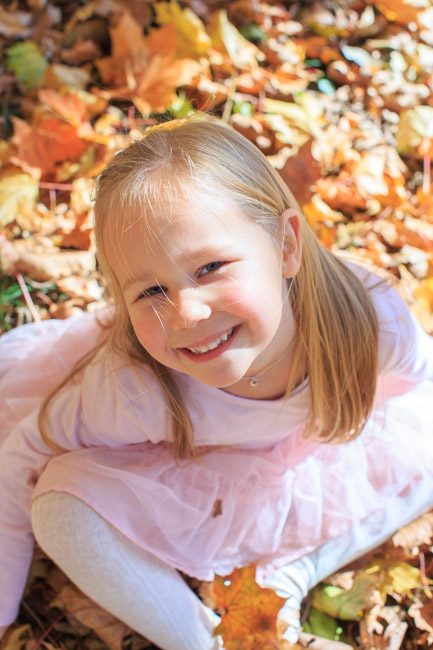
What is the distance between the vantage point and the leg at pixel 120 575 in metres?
1.11

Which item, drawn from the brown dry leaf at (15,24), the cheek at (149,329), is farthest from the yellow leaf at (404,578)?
the brown dry leaf at (15,24)

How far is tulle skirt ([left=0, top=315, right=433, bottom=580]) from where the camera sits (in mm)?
1153

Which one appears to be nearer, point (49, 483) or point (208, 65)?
point (49, 483)

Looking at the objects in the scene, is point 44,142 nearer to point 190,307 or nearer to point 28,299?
point 28,299

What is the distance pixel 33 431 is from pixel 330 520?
0.60 metres

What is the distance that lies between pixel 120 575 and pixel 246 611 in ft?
0.75

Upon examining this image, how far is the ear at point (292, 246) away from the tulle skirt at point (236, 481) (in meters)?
0.42

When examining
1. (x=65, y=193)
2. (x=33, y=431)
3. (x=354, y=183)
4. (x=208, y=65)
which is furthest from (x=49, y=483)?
(x=208, y=65)

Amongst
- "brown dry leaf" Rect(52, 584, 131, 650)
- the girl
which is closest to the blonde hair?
the girl

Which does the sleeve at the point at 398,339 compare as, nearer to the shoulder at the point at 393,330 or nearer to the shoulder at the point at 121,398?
the shoulder at the point at 393,330

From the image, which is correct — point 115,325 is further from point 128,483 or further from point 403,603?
point 403,603

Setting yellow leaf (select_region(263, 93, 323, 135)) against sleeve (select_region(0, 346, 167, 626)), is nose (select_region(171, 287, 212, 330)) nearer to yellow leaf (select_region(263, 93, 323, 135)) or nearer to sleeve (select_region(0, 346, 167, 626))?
sleeve (select_region(0, 346, 167, 626))

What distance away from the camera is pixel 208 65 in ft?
6.47

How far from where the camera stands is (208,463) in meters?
1.24
